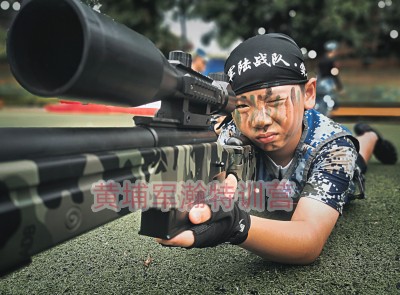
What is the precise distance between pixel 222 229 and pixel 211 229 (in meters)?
0.04

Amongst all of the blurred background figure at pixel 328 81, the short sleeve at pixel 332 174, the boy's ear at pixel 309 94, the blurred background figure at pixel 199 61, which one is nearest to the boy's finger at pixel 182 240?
the short sleeve at pixel 332 174

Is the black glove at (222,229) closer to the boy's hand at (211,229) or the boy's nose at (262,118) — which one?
the boy's hand at (211,229)

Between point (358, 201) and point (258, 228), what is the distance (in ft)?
5.17

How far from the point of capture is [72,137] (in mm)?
837

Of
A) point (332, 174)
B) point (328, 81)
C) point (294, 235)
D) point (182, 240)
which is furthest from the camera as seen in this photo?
point (328, 81)

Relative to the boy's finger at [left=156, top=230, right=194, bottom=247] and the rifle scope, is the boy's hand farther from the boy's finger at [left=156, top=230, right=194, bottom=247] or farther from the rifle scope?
the rifle scope

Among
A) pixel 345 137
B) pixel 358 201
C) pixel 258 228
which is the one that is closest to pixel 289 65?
pixel 345 137

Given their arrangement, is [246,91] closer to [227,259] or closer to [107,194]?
[227,259]

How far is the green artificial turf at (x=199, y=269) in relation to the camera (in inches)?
54.4

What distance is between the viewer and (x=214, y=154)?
1433mm

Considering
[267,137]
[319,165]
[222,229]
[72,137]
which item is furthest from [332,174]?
[72,137]

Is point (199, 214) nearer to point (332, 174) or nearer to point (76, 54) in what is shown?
point (76, 54)

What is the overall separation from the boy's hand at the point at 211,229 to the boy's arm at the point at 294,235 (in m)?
0.07

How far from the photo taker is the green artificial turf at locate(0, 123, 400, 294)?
1381mm
